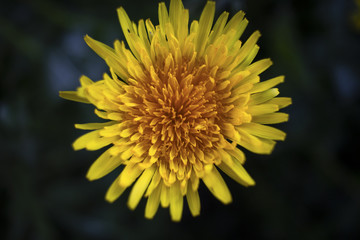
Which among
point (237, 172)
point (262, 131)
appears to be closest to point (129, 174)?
point (237, 172)

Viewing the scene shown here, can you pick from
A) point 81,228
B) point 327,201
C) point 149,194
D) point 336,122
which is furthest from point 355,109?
point 81,228

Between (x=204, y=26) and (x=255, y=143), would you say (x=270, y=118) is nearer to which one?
(x=255, y=143)

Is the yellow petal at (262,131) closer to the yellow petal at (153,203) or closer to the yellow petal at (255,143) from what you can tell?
the yellow petal at (255,143)

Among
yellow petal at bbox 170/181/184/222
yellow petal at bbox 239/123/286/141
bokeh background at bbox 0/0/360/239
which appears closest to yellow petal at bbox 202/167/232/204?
yellow petal at bbox 170/181/184/222

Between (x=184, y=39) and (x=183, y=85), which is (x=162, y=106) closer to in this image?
(x=183, y=85)

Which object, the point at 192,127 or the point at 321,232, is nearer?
the point at 192,127

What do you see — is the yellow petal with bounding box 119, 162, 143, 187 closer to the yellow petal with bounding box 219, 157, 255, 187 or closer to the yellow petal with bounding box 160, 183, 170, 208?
the yellow petal with bounding box 160, 183, 170, 208

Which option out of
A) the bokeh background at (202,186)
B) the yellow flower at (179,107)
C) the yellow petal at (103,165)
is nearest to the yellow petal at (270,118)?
the yellow flower at (179,107)

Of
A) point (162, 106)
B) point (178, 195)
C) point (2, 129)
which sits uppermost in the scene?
point (2, 129)
